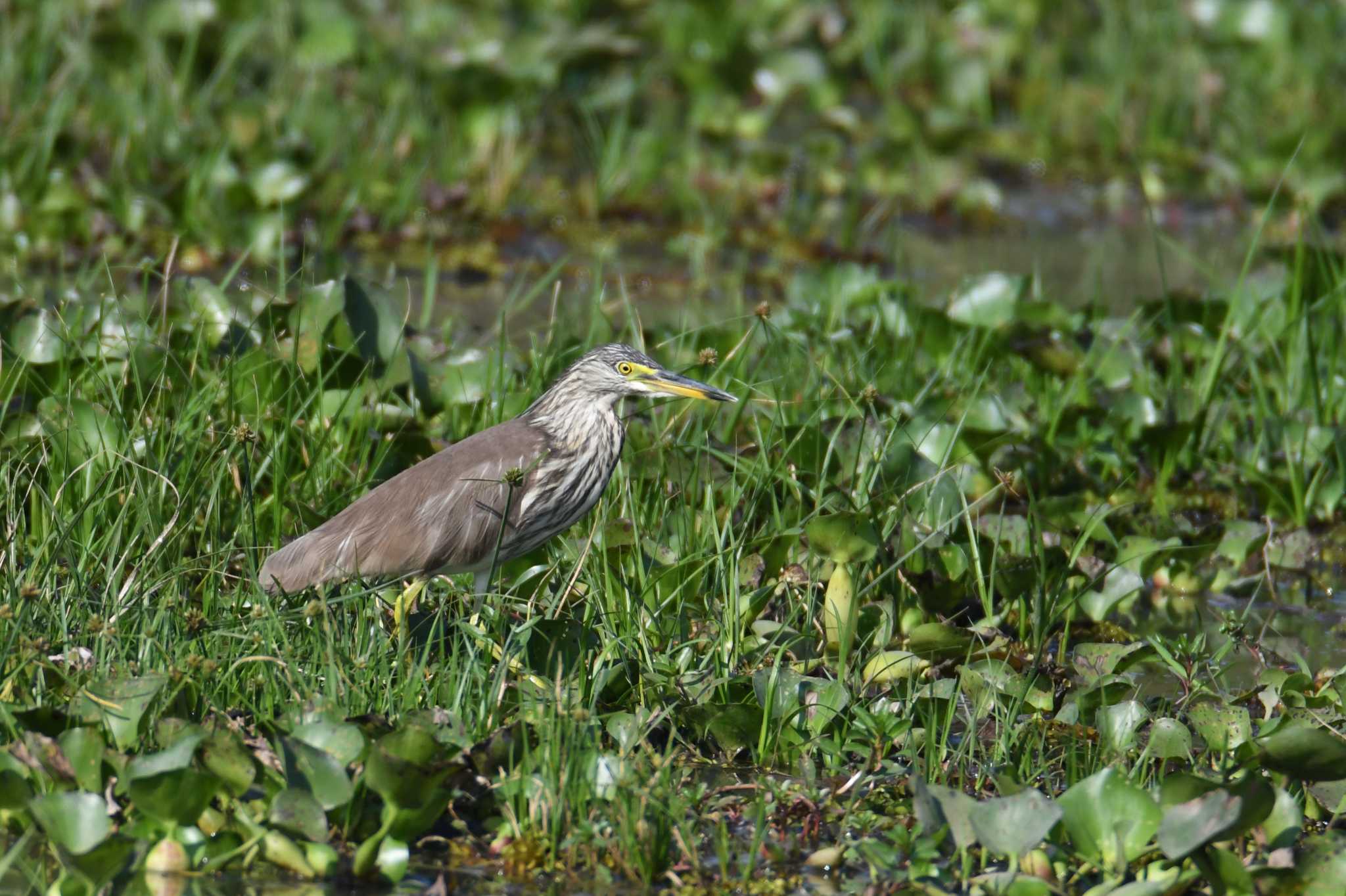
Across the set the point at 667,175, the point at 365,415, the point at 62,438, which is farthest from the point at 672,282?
the point at 62,438

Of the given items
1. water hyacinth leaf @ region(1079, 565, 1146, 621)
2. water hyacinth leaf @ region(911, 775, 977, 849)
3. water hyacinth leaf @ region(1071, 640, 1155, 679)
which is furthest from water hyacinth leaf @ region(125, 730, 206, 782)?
water hyacinth leaf @ region(1079, 565, 1146, 621)

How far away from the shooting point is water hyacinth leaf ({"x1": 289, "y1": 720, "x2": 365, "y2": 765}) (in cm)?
355

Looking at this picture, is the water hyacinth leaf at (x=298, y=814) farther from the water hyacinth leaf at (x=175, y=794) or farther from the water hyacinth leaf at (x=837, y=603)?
the water hyacinth leaf at (x=837, y=603)

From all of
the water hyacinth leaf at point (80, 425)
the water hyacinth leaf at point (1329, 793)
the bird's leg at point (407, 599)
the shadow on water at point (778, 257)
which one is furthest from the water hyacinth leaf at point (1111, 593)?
the water hyacinth leaf at point (80, 425)

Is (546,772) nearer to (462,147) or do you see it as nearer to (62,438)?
(62,438)

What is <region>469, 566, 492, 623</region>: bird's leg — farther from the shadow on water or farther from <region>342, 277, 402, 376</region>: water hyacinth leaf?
the shadow on water

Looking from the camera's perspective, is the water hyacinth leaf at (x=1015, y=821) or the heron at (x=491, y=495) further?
the heron at (x=491, y=495)

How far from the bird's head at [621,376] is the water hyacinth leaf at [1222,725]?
150cm

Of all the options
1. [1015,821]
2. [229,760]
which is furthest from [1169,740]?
[229,760]

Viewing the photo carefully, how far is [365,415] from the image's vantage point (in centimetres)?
536

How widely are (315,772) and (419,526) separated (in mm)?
1084

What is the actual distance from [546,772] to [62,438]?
1873 mm

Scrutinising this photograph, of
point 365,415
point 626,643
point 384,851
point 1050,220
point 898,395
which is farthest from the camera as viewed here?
point 1050,220

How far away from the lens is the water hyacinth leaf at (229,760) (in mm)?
3531
